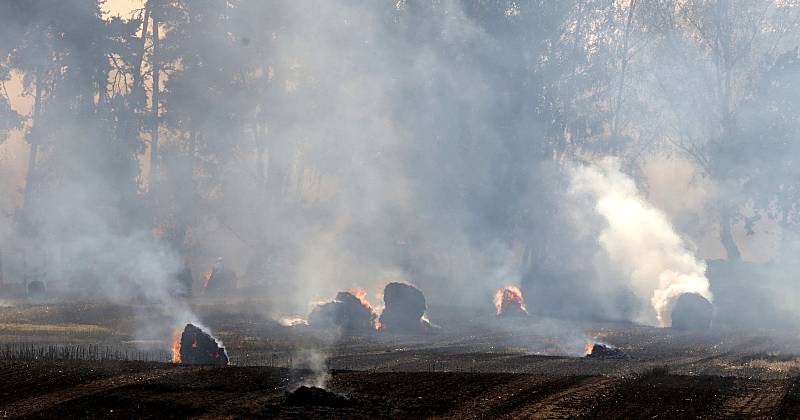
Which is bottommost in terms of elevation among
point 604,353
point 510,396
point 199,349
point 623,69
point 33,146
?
point 510,396

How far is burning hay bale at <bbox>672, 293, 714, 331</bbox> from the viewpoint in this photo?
57606mm

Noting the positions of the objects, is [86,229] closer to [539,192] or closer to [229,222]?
[229,222]

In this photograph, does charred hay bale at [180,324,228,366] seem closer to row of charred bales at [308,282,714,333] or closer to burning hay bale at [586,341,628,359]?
burning hay bale at [586,341,628,359]

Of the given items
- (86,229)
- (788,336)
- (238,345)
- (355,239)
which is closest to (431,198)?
(355,239)

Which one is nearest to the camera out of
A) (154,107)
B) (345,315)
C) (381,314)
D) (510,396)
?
(510,396)

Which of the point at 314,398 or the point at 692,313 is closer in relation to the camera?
the point at 314,398

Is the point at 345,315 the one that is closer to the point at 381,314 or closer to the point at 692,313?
the point at 381,314

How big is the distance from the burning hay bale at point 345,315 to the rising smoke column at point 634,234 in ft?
73.6

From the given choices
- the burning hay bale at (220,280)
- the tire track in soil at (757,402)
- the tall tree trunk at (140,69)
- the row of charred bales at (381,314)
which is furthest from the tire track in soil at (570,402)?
the tall tree trunk at (140,69)

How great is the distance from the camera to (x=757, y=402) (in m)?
24.6

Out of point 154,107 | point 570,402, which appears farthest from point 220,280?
point 570,402

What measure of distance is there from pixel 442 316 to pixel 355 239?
21.8 m

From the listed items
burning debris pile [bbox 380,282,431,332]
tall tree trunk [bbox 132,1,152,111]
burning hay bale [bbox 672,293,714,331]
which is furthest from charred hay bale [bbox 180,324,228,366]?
tall tree trunk [bbox 132,1,152,111]

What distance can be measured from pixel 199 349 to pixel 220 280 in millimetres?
40421
